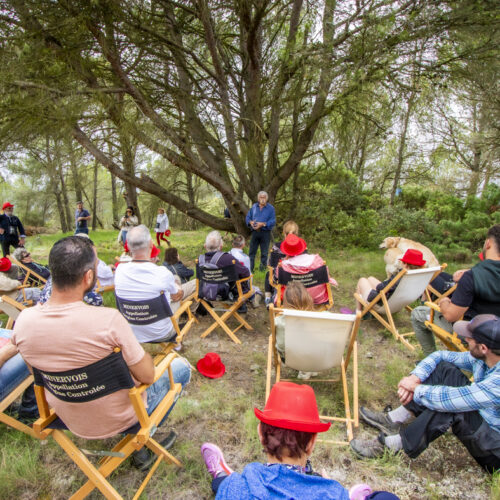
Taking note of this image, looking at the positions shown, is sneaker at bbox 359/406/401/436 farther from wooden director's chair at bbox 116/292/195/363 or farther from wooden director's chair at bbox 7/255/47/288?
wooden director's chair at bbox 7/255/47/288

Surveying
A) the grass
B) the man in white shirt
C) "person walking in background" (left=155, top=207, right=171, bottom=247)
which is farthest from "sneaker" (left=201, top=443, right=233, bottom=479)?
"person walking in background" (left=155, top=207, right=171, bottom=247)

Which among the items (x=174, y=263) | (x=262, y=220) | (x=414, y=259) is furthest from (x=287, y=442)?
(x=262, y=220)

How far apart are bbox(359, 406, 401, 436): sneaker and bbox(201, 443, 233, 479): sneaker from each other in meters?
1.14

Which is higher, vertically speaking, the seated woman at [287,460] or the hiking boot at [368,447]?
the seated woman at [287,460]

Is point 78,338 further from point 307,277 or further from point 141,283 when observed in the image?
point 307,277

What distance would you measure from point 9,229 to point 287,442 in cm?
942

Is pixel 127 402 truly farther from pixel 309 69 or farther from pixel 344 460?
pixel 309 69

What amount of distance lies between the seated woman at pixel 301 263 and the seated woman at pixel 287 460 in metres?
2.46

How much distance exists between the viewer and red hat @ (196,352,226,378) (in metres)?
3.22

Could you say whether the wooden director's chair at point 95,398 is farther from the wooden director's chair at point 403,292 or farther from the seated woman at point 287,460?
the wooden director's chair at point 403,292

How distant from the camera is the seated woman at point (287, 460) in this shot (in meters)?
1.03

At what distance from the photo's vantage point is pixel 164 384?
2131 millimetres

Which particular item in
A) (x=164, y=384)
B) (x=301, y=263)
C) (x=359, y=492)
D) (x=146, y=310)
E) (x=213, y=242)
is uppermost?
(x=213, y=242)

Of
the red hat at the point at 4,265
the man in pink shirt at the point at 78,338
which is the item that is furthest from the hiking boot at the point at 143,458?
the red hat at the point at 4,265
